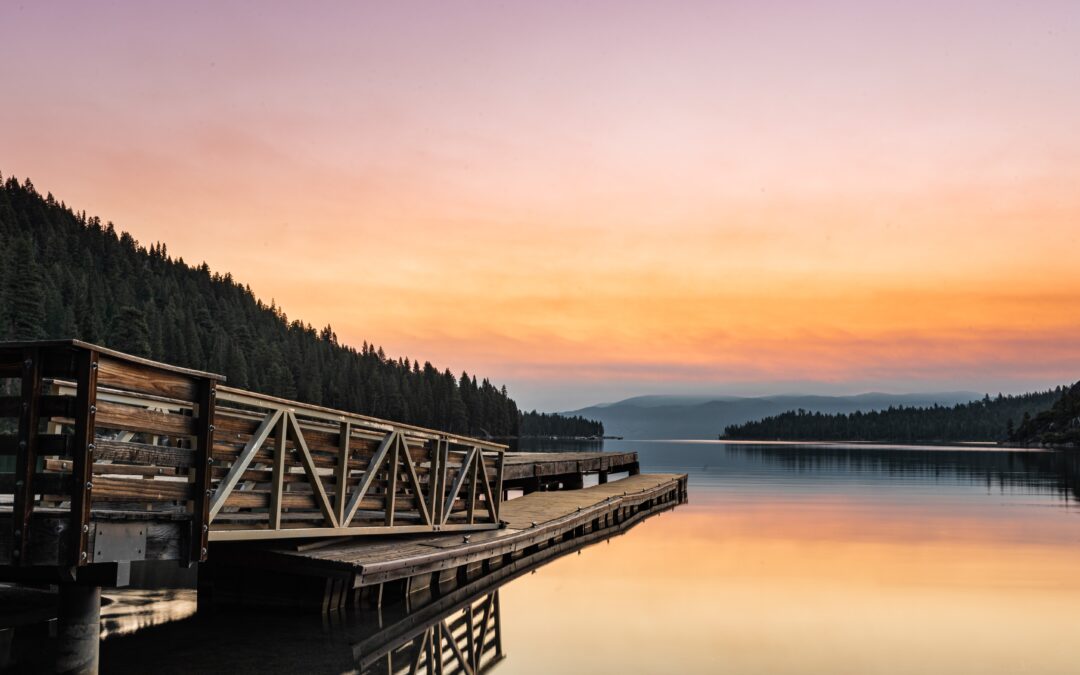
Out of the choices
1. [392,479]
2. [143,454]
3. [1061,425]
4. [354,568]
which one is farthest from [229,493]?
[1061,425]

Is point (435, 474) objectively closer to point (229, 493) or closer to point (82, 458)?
point (229, 493)

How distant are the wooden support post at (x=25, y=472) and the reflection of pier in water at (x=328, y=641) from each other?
324 cm

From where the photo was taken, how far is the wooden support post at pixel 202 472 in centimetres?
1077

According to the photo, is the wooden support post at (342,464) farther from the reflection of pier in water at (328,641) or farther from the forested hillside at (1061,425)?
the forested hillside at (1061,425)

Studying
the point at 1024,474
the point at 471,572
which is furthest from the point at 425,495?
the point at 1024,474

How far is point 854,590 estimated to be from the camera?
19.8m

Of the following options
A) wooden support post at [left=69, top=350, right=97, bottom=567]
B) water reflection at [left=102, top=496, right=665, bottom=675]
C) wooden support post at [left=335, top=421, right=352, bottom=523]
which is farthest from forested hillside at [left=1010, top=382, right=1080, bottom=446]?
wooden support post at [left=69, top=350, right=97, bottom=567]

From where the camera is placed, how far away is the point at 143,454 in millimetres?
10203

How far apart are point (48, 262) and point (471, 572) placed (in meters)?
184

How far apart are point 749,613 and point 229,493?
32.6ft

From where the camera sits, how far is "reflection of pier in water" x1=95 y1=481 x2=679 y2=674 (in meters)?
12.0

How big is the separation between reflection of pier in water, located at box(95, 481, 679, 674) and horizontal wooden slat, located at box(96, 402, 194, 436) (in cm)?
321

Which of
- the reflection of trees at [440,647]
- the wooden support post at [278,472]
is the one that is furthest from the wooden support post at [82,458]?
the reflection of trees at [440,647]

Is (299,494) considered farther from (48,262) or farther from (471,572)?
(48,262)
